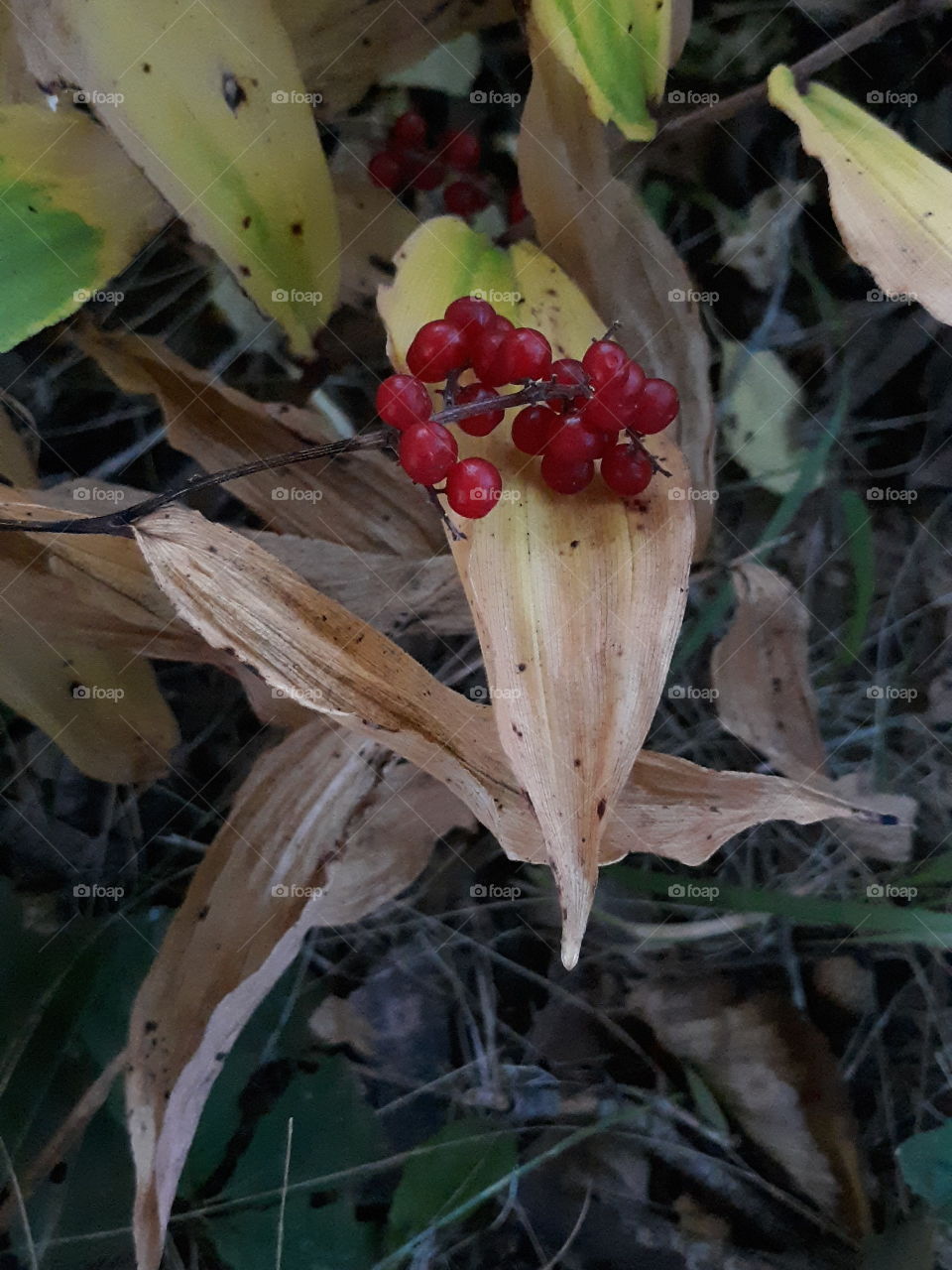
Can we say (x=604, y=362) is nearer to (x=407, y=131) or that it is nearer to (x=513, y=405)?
(x=513, y=405)

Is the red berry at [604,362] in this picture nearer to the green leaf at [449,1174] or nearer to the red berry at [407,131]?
the red berry at [407,131]

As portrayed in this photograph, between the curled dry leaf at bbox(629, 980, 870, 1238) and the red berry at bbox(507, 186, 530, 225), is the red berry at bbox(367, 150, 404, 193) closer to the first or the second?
the red berry at bbox(507, 186, 530, 225)

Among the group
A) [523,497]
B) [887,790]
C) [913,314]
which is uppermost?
[523,497]

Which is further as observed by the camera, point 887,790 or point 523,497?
point 887,790

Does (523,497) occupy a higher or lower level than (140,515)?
lower

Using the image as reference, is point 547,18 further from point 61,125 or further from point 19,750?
point 19,750

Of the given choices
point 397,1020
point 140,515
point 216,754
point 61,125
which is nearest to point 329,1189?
point 397,1020

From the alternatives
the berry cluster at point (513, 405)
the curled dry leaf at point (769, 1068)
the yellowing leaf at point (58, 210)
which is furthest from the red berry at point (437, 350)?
the curled dry leaf at point (769, 1068)
